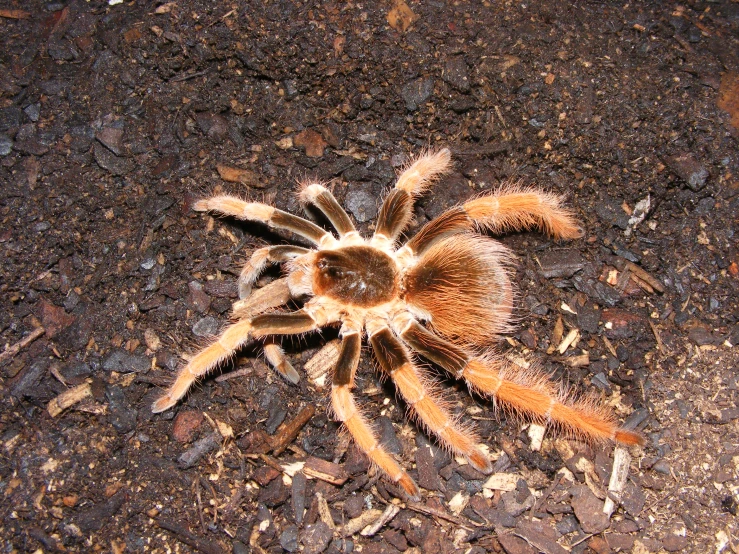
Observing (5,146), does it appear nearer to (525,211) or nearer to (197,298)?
(197,298)

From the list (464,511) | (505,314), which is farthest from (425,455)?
(505,314)

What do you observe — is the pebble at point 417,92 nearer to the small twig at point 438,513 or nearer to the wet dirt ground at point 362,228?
the wet dirt ground at point 362,228

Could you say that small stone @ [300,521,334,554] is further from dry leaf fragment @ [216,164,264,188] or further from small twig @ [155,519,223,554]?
dry leaf fragment @ [216,164,264,188]

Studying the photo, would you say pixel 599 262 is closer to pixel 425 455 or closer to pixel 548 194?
pixel 548 194

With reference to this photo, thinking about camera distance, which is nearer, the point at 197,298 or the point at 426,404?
the point at 426,404

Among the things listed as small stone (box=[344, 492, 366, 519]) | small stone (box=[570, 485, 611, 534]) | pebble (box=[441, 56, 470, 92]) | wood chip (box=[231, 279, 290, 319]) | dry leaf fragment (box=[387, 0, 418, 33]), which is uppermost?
dry leaf fragment (box=[387, 0, 418, 33])

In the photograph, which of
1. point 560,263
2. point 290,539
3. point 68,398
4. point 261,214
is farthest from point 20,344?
point 560,263

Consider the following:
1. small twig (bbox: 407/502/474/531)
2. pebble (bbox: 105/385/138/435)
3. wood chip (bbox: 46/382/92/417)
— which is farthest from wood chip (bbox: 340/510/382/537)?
wood chip (bbox: 46/382/92/417)
